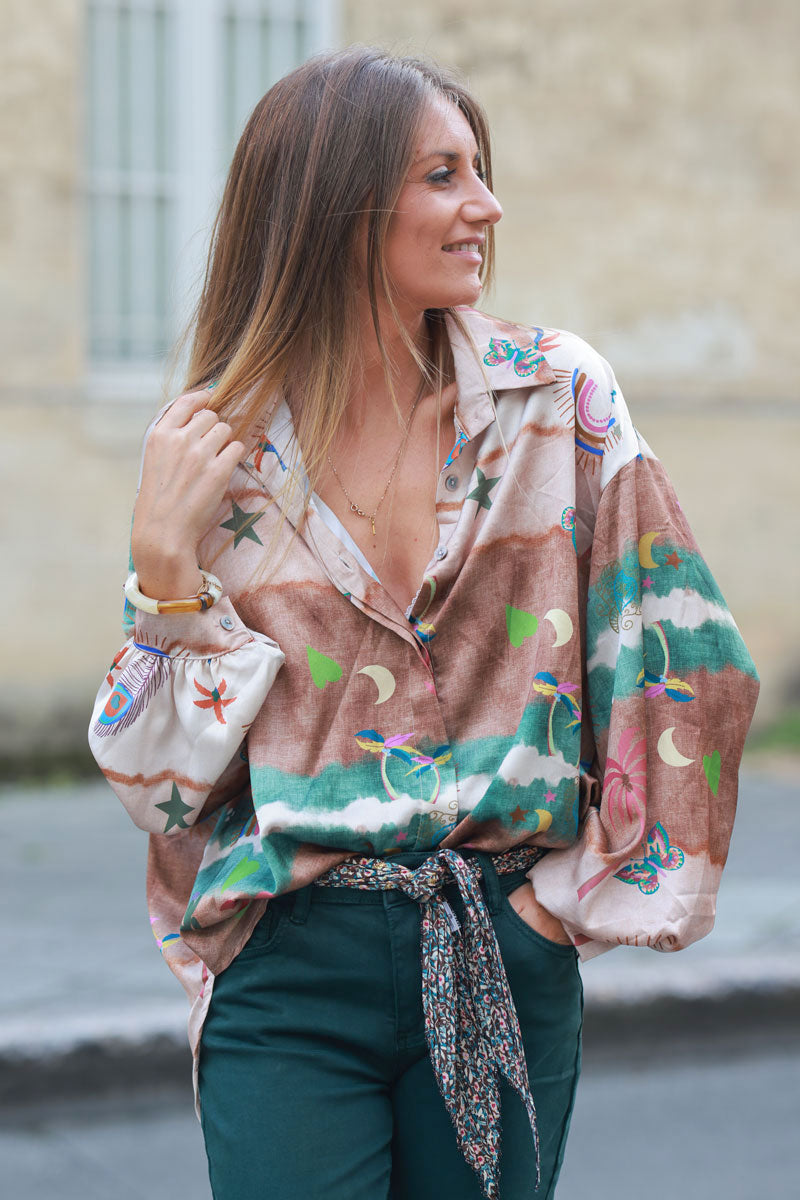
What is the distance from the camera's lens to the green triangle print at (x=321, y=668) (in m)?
1.81

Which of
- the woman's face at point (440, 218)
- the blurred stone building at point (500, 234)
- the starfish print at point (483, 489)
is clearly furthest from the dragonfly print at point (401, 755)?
the blurred stone building at point (500, 234)

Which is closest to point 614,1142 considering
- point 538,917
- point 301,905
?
point 538,917

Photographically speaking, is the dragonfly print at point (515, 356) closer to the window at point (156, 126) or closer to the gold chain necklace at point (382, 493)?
the gold chain necklace at point (382, 493)

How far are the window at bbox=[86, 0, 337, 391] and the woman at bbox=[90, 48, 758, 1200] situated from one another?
5.53 m

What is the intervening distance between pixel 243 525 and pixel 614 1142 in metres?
2.69

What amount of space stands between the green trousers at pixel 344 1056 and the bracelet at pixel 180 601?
38 cm

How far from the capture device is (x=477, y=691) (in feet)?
6.11

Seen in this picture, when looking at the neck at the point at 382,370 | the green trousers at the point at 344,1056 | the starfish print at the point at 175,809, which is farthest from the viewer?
the neck at the point at 382,370

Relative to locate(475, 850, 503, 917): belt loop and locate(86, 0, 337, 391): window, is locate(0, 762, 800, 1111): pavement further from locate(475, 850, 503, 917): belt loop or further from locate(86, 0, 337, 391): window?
locate(86, 0, 337, 391): window

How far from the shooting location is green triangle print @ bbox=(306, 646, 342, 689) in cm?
181

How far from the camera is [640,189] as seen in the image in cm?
776

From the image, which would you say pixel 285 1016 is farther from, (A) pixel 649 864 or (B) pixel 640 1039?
(B) pixel 640 1039

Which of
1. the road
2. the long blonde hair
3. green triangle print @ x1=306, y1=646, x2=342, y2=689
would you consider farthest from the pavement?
Result: the long blonde hair

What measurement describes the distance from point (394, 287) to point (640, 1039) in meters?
3.26
